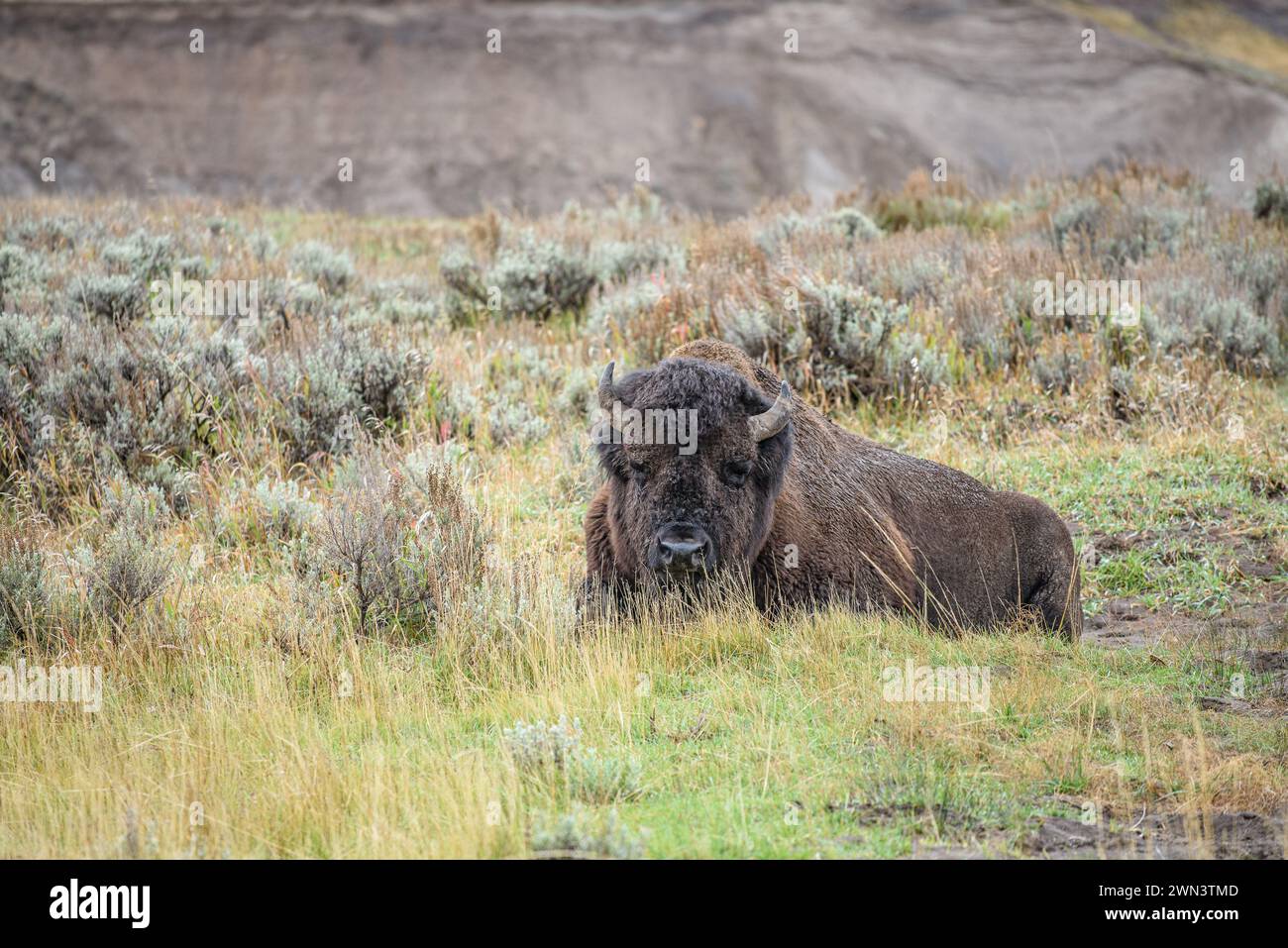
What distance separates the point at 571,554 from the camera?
27.7 ft

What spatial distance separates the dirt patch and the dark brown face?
2186mm

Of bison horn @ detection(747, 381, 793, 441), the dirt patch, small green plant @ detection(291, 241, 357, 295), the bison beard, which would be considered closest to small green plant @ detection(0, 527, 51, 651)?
the bison beard

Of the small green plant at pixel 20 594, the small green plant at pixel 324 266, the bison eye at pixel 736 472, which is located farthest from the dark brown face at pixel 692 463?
the small green plant at pixel 324 266

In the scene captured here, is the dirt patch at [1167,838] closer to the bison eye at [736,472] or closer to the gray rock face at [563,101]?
the bison eye at [736,472]

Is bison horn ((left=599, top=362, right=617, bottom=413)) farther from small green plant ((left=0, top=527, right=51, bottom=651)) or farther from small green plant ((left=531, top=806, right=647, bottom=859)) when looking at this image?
small green plant ((left=0, top=527, right=51, bottom=651))

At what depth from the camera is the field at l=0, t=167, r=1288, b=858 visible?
15.9 feet

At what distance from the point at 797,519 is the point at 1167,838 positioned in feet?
10.1

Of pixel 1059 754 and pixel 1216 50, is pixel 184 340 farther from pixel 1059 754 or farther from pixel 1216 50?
pixel 1216 50

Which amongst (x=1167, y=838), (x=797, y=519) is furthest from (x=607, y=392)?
(x=1167, y=838)

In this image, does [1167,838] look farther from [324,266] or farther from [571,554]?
[324,266]

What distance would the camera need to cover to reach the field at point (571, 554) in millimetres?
4836

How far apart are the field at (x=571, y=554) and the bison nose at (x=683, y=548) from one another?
0.43 metres

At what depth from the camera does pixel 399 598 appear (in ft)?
23.2
